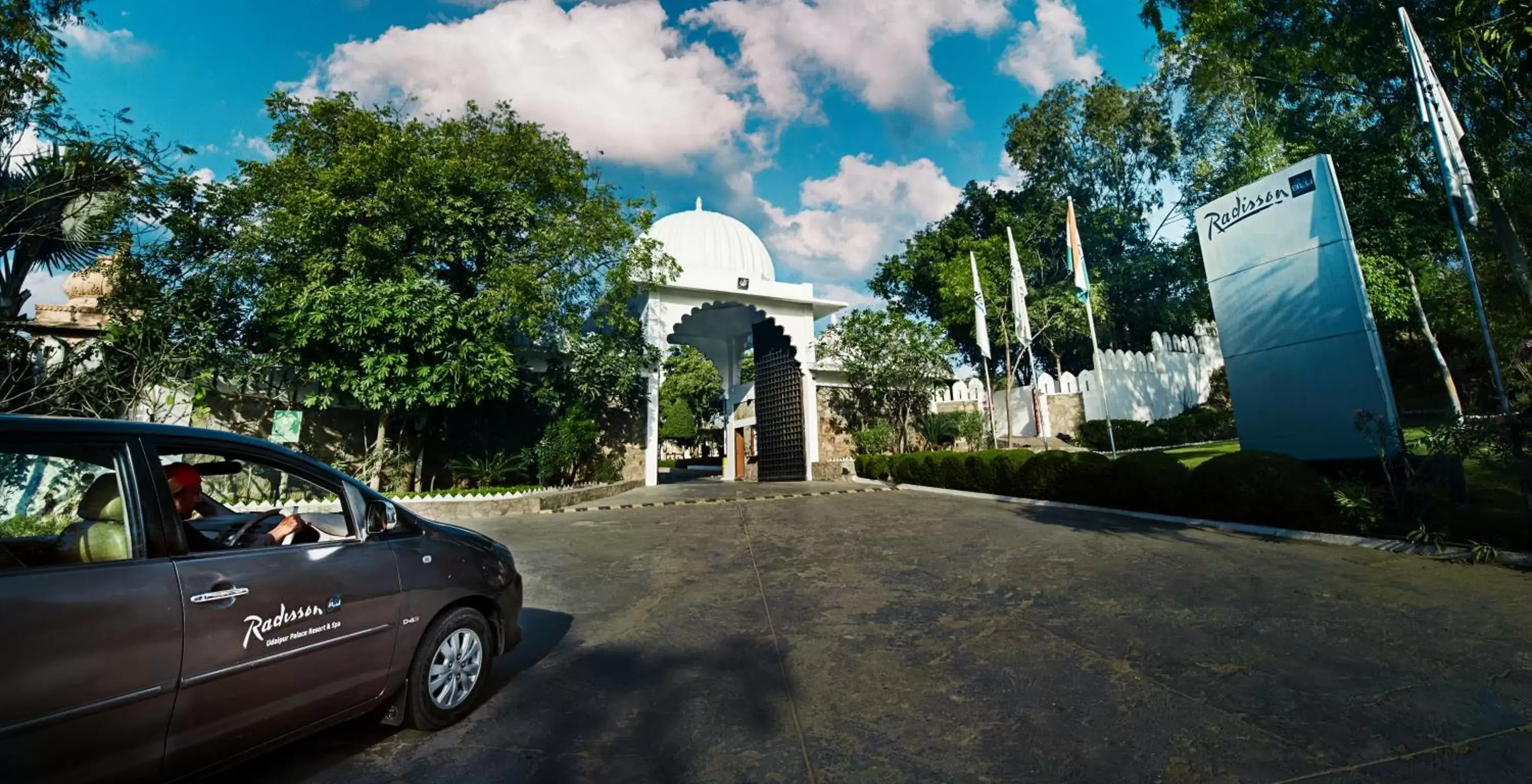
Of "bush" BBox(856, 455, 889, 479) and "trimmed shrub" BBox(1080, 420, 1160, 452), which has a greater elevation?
"trimmed shrub" BBox(1080, 420, 1160, 452)

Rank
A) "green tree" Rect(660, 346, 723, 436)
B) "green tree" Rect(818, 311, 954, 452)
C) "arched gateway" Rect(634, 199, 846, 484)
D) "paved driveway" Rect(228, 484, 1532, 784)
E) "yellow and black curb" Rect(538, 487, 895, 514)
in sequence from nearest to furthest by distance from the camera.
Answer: "paved driveway" Rect(228, 484, 1532, 784)
"yellow and black curb" Rect(538, 487, 895, 514)
"arched gateway" Rect(634, 199, 846, 484)
"green tree" Rect(818, 311, 954, 452)
"green tree" Rect(660, 346, 723, 436)

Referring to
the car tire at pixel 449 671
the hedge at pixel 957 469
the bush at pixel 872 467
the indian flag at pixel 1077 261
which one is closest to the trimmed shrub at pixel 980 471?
the hedge at pixel 957 469

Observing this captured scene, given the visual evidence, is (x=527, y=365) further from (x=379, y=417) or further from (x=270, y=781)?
(x=270, y=781)

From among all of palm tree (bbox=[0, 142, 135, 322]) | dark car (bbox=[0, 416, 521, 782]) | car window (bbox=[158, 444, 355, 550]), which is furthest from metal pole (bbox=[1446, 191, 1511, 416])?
palm tree (bbox=[0, 142, 135, 322])

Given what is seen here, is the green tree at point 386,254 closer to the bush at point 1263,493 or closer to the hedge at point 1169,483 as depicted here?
the hedge at point 1169,483

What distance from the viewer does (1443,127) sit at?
23.7 ft

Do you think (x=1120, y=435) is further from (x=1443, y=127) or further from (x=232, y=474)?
(x=232, y=474)

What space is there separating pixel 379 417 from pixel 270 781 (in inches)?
519

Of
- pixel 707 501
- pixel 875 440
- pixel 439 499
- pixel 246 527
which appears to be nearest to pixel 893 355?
pixel 875 440

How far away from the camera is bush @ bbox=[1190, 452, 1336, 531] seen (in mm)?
6828

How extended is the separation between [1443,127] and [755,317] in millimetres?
18900

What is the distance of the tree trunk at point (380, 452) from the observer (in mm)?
12422

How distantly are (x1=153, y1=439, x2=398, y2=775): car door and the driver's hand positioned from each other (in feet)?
0.60

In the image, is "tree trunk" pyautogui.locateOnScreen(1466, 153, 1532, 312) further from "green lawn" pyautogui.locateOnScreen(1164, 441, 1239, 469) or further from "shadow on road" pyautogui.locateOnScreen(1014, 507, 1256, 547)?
"shadow on road" pyautogui.locateOnScreen(1014, 507, 1256, 547)
